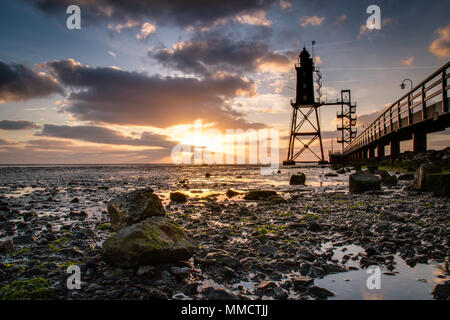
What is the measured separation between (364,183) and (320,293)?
854 cm

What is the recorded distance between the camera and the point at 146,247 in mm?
3045

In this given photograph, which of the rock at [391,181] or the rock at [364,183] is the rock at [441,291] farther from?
the rock at [391,181]

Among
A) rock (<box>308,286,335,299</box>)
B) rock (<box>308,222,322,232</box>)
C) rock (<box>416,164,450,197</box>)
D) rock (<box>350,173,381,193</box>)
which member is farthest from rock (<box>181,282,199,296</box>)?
rock (<box>350,173,381,193</box>)

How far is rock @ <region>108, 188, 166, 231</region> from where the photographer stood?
4230 millimetres

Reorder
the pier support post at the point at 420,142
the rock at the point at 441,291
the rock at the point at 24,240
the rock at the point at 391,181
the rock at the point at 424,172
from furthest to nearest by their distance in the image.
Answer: the pier support post at the point at 420,142, the rock at the point at 391,181, the rock at the point at 424,172, the rock at the point at 24,240, the rock at the point at 441,291

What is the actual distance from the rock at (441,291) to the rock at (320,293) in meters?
0.91

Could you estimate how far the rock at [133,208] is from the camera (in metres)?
4.23

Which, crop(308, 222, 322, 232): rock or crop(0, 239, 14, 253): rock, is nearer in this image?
crop(0, 239, 14, 253): rock

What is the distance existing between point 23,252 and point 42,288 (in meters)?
1.77

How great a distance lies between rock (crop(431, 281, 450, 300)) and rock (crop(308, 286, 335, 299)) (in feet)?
2.99

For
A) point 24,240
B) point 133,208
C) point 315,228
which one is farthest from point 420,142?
point 24,240

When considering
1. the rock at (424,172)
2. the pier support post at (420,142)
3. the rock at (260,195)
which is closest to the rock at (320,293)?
the rock at (260,195)

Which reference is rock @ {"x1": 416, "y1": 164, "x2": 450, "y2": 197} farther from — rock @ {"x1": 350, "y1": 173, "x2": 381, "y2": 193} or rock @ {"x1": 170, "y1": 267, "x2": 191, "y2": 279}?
rock @ {"x1": 170, "y1": 267, "x2": 191, "y2": 279}
